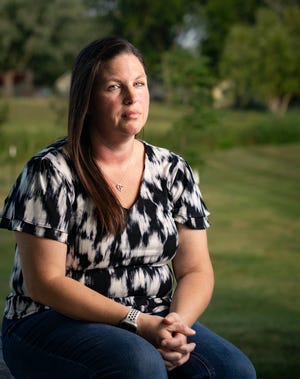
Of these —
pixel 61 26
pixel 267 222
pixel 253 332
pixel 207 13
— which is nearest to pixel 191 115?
pixel 267 222

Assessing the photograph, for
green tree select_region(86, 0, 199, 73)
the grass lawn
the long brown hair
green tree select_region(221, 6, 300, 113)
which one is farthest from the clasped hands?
green tree select_region(86, 0, 199, 73)

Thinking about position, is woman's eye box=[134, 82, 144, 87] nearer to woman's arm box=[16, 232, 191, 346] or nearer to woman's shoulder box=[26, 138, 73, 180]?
woman's shoulder box=[26, 138, 73, 180]

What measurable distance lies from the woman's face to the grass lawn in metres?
2.94

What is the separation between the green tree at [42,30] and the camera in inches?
1502

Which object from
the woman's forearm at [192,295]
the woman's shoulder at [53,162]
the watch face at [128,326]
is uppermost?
the woman's shoulder at [53,162]

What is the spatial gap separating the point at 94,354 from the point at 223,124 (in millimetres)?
23962

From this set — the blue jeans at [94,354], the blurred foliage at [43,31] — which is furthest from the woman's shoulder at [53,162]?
the blurred foliage at [43,31]

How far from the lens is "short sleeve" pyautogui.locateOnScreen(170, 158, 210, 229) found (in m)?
2.31

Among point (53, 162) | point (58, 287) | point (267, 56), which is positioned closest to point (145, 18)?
point (267, 56)

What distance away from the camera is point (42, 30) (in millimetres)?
39188

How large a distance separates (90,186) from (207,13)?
46.1 meters

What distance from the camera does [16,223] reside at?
2105mm

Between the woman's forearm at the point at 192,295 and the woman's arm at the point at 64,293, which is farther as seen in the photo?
the woman's forearm at the point at 192,295

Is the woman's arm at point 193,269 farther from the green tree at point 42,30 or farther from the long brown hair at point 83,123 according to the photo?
the green tree at point 42,30
